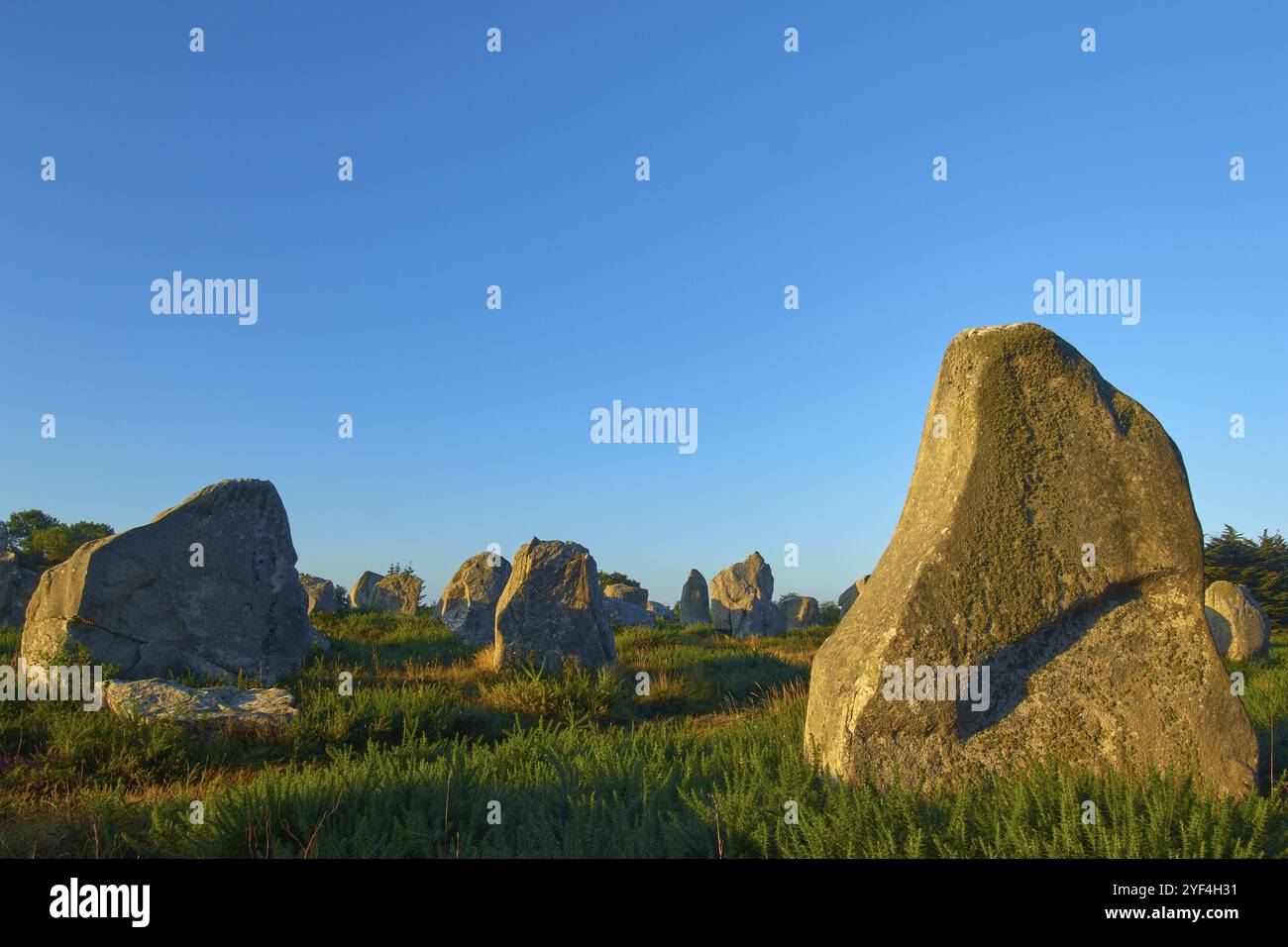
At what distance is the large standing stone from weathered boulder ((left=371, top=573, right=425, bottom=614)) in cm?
2371

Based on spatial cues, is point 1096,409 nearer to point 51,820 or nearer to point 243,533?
point 51,820

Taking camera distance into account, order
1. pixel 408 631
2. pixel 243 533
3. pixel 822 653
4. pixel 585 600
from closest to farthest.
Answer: pixel 822 653 < pixel 243 533 < pixel 585 600 < pixel 408 631

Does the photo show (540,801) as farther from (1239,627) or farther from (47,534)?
(47,534)

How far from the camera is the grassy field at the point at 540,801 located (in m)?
3.89

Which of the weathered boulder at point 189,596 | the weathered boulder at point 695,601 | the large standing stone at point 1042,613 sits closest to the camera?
the large standing stone at point 1042,613

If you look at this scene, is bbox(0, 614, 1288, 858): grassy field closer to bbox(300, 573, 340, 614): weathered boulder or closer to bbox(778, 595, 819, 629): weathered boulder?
bbox(300, 573, 340, 614): weathered boulder

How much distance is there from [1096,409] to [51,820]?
7.15 metres

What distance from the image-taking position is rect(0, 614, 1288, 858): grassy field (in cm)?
389

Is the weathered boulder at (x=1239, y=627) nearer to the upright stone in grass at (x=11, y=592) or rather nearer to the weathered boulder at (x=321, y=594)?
the weathered boulder at (x=321, y=594)

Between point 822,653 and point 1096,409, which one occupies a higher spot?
point 1096,409

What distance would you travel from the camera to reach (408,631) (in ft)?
54.1

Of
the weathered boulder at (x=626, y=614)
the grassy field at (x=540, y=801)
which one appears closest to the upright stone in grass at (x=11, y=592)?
the grassy field at (x=540, y=801)

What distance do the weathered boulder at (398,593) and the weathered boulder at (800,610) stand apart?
43.9ft
